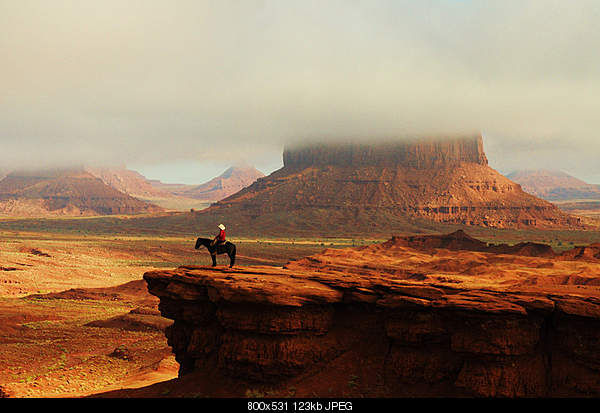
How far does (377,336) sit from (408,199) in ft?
550

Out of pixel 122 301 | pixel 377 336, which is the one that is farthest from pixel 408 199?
pixel 377 336

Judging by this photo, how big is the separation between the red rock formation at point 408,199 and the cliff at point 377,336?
14110cm

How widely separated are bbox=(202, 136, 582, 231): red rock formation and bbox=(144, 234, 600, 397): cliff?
463 feet

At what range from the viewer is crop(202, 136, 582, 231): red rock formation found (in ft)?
551

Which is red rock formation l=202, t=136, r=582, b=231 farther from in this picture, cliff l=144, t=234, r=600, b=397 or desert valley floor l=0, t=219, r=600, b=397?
cliff l=144, t=234, r=600, b=397

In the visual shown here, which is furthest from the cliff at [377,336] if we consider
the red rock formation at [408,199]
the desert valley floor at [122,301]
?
the red rock formation at [408,199]

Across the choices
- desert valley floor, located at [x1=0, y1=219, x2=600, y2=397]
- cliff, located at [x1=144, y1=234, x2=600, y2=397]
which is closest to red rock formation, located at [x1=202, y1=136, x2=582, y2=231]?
desert valley floor, located at [x1=0, y1=219, x2=600, y2=397]

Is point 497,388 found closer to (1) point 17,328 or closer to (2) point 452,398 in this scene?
(2) point 452,398

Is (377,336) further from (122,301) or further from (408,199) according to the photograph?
(408,199)

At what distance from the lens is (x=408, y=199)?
178 m

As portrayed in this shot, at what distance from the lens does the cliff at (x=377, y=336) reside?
1274 centimetres

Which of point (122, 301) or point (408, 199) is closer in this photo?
point (122, 301)

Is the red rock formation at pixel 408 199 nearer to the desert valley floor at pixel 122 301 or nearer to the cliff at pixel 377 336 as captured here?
the desert valley floor at pixel 122 301

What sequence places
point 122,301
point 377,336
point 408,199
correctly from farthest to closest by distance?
point 408,199 < point 122,301 < point 377,336
